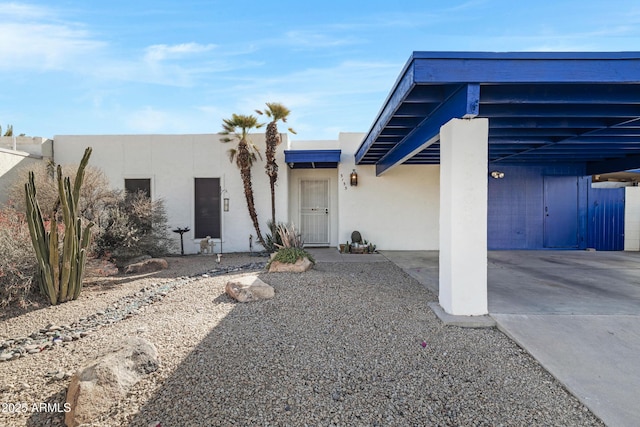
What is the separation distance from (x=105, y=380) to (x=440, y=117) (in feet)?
14.7

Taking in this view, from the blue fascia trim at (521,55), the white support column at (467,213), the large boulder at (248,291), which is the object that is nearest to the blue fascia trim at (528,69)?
the blue fascia trim at (521,55)

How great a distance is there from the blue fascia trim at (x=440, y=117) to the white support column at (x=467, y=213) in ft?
0.70

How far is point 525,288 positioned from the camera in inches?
220

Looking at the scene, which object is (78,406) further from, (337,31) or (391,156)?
(337,31)

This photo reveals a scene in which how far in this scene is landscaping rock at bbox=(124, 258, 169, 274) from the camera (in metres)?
7.64

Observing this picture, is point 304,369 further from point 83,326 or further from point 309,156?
point 309,156

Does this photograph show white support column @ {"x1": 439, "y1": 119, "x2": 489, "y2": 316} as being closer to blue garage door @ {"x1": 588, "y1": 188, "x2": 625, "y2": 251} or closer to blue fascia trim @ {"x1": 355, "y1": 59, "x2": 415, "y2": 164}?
blue fascia trim @ {"x1": 355, "y1": 59, "x2": 415, "y2": 164}

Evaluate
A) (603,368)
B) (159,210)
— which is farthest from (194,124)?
(603,368)

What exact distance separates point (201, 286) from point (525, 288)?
5203 millimetres

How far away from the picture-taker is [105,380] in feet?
8.48

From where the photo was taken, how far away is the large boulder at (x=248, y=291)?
194 inches

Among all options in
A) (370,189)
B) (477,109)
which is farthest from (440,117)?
(370,189)

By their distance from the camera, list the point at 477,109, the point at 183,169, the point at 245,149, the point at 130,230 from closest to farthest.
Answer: the point at 477,109
the point at 130,230
the point at 245,149
the point at 183,169

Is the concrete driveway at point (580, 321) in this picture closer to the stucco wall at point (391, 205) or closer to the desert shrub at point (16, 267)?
the stucco wall at point (391, 205)
